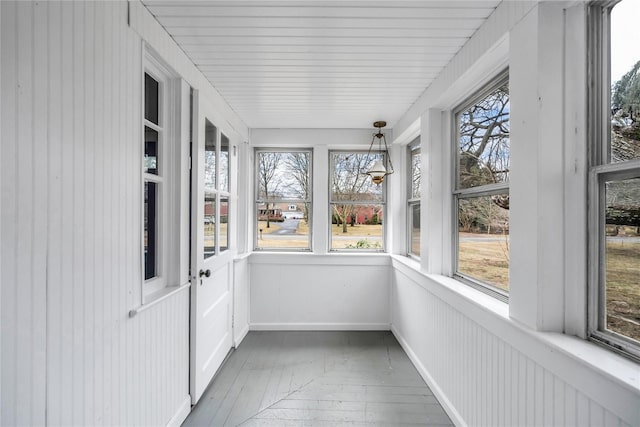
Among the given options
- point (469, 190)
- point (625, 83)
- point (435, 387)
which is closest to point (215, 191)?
point (469, 190)

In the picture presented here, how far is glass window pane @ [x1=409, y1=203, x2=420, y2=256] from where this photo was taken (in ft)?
10.2

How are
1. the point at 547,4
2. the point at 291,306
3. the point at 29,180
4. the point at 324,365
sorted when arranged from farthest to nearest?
the point at 291,306
the point at 324,365
the point at 547,4
the point at 29,180

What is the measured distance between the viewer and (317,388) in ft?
7.68

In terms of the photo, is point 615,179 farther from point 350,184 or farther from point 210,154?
point 350,184

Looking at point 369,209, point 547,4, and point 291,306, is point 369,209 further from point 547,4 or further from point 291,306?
point 547,4

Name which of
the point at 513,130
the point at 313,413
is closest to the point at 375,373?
the point at 313,413

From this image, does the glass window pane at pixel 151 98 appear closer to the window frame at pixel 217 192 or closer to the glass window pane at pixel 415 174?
the window frame at pixel 217 192

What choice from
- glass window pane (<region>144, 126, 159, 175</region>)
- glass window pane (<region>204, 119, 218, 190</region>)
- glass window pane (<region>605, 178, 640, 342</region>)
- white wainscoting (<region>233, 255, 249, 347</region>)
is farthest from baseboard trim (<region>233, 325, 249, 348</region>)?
glass window pane (<region>605, 178, 640, 342</region>)

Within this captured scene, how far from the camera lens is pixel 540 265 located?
126 centimetres

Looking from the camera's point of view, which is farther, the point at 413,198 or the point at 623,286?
the point at 413,198

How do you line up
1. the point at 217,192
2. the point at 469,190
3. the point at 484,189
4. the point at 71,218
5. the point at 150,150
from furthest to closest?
the point at 217,192 < the point at 469,190 < the point at 484,189 < the point at 150,150 < the point at 71,218

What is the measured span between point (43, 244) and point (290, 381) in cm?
205

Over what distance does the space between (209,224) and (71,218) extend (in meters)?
1.33

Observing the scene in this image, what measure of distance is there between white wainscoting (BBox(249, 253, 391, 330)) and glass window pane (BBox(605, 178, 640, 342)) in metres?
2.44
